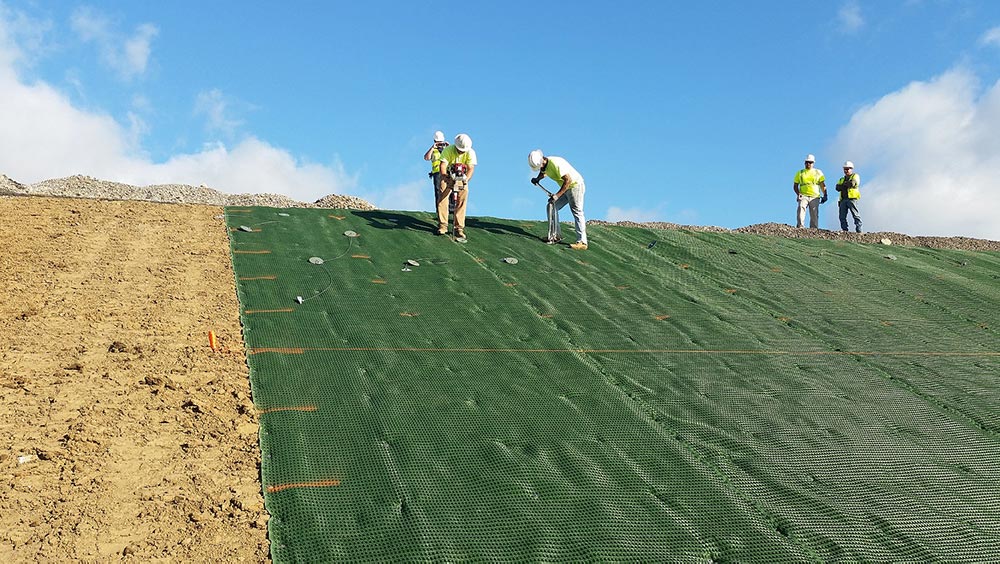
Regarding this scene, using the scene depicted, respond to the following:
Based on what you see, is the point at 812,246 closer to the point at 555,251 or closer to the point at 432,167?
the point at 555,251

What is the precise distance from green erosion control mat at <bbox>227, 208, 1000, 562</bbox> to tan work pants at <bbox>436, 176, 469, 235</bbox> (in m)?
0.29

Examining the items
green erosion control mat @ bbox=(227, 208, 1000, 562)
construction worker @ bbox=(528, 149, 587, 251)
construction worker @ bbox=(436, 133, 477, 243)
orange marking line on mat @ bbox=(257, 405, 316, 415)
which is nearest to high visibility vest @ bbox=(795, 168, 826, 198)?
green erosion control mat @ bbox=(227, 208, 1000, 562)

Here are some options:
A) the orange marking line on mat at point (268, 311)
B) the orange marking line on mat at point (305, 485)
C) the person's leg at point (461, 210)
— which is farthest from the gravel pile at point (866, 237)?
the orange marking line on mat at point (305, 485)

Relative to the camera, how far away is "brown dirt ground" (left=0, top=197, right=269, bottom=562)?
4102 millimetres

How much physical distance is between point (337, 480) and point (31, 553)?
1543 millimetres

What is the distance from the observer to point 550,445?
538cm

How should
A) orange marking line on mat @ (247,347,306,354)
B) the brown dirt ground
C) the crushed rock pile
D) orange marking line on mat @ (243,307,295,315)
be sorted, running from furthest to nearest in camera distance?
the crushed rock pile < orange marking line on mat @ (243,307,295,315) < orange marking line on mat @ (247,347,306,354) < the brown dirt ground

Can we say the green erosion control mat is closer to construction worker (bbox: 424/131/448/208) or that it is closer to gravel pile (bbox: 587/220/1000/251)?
construction worker (bbox: 424/131/448/208)

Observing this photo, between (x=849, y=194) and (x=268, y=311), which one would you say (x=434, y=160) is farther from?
(x=849, y=194)

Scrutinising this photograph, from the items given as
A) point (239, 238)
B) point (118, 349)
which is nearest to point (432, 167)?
point (239, 238)

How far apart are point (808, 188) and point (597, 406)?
38.2 feet

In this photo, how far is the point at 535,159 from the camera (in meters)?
10.8

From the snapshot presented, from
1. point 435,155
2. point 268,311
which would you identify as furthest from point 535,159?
point 268,311

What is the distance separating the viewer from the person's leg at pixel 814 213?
1627cm
